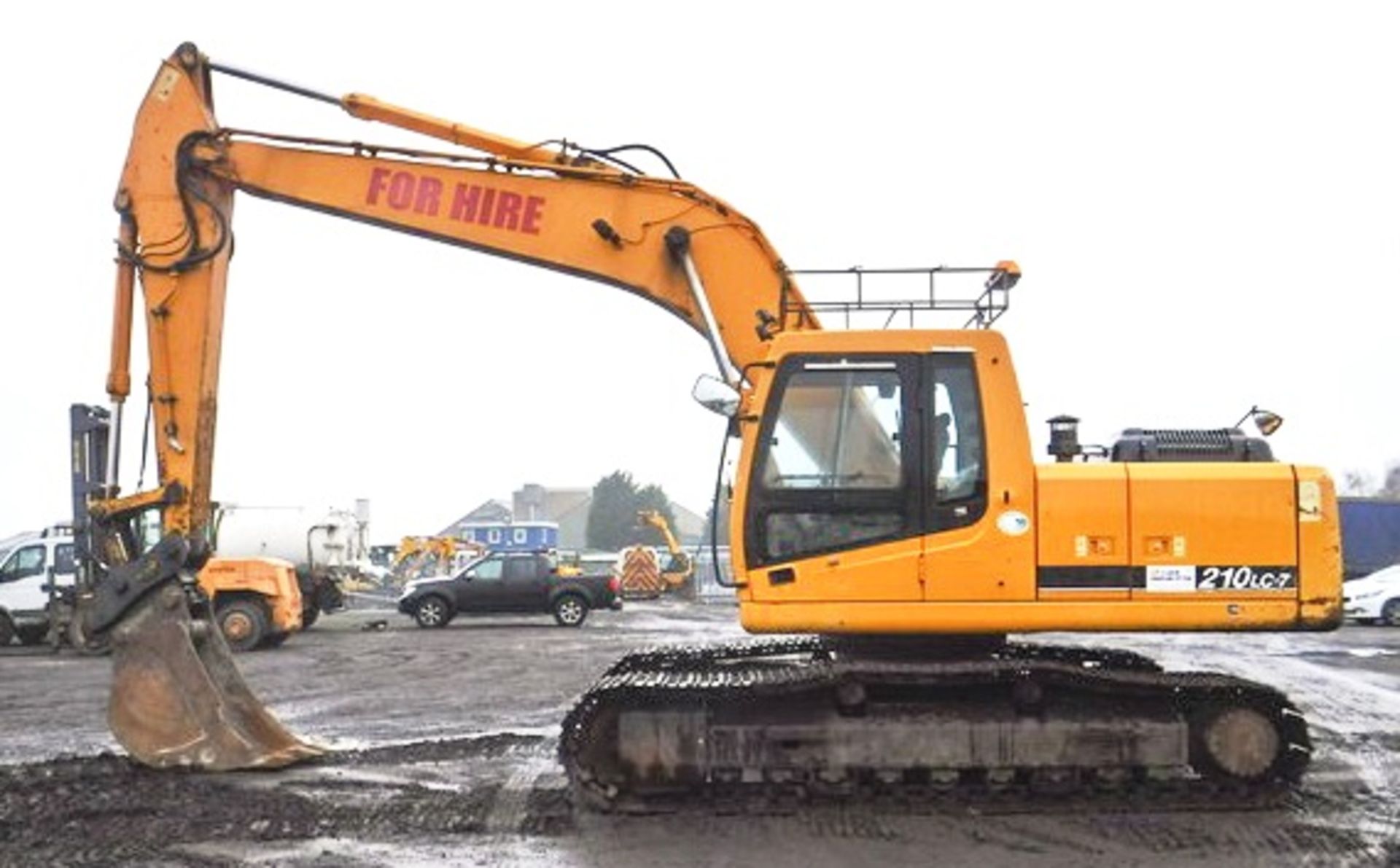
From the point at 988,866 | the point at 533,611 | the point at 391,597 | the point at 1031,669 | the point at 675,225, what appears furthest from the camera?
the point at 391,597

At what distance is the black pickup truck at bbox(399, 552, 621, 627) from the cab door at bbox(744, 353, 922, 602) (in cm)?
2288

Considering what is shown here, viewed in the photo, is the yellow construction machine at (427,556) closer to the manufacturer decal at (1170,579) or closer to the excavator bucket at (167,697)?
the excavator bucket at (167,697)

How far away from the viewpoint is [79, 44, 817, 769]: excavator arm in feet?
31.3

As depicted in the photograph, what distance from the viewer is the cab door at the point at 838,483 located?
321 inches

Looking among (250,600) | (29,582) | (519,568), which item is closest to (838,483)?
(250,600)

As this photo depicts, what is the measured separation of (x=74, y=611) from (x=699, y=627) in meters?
19.4

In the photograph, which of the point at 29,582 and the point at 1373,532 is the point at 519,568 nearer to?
the point at 29,582

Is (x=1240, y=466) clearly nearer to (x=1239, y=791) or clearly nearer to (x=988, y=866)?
(x=1239, y=791)

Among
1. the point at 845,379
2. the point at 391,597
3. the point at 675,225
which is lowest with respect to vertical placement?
the point at 391,597

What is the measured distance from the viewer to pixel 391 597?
45.7m

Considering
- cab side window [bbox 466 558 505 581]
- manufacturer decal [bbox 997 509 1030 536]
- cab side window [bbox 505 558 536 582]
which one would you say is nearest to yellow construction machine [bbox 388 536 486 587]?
cab side window [bbox 466 558 505 581]

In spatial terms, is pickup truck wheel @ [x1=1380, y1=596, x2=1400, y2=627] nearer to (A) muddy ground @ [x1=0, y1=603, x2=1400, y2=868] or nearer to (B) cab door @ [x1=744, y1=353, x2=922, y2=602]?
(A) muddy ground @ [x1=0, y1=603, x2=1400, y2=868]

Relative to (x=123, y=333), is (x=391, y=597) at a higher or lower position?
lower

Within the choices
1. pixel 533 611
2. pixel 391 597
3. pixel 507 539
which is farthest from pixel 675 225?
pixel 507 539
